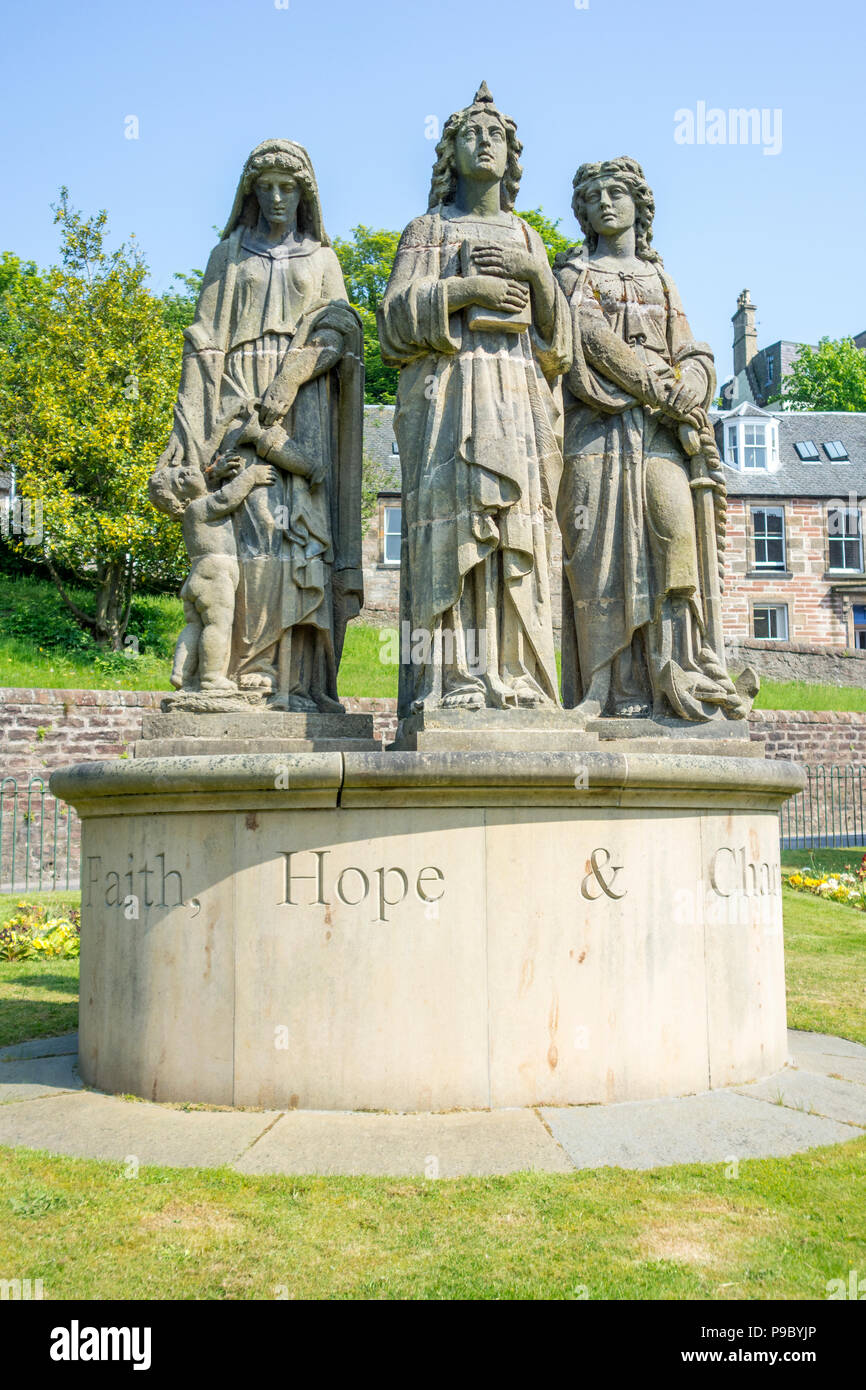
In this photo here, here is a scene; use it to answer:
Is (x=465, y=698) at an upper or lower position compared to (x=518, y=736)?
upper

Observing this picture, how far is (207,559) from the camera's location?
6340 millimetres

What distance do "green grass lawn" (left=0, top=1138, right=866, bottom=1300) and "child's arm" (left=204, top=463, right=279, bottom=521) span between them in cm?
331

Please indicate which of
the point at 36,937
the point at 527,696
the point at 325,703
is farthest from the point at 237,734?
the point at 36,937

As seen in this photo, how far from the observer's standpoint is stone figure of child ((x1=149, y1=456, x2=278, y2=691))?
626cm

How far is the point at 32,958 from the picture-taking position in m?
11.1

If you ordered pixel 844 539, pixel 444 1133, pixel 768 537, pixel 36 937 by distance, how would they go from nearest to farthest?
pixel 444 1133 → pixel 36 937 → pixel 768 537 → pixel 844 539

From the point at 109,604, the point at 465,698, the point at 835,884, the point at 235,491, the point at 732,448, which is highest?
the point at 732,448

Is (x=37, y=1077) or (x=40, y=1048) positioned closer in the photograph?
(x=37, y=1077)

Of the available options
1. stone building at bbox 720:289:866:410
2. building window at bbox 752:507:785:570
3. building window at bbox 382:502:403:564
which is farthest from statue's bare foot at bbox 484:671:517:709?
stone building at bbox 720:289:866:410

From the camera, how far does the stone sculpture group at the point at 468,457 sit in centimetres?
594

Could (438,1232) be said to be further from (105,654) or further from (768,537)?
(768,537)

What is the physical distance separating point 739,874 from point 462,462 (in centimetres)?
242

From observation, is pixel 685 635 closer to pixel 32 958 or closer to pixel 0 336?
pixel 32 958

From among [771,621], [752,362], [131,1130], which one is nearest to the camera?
[131,1130]
